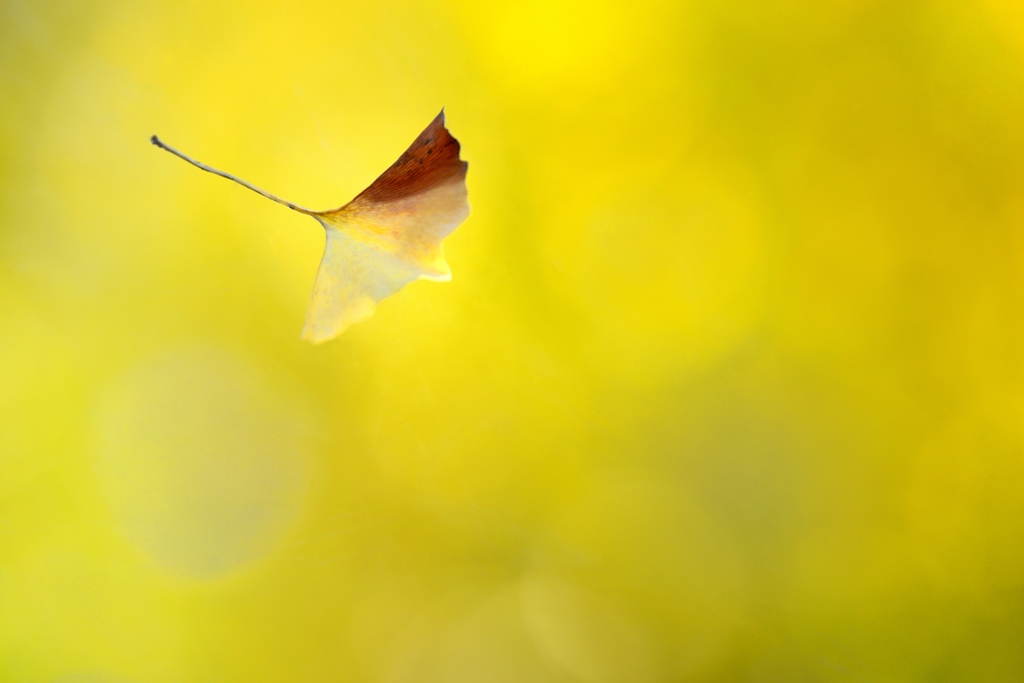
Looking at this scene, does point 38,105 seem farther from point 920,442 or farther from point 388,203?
point 920,442

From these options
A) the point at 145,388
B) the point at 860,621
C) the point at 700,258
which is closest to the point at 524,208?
the point at 700,258

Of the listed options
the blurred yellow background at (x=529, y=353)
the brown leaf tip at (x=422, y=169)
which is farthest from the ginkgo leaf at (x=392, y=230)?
the blurred yellow background at (x=529, y=353)

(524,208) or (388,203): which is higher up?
(524,208)

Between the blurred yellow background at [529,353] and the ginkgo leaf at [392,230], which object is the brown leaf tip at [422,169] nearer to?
the ginkgo leaf at [392,230]

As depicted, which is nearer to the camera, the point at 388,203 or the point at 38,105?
the point at 388,203

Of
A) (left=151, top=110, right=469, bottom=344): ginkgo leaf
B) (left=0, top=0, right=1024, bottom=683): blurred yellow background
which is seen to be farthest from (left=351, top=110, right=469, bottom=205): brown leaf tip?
(left=0, top=0, right=1024, bottom=683): blurred yellow background

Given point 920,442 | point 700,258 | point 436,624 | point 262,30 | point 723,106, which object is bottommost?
point 920,442

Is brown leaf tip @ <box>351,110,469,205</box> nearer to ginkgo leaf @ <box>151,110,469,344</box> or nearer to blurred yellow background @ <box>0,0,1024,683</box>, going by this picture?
ginkgo leaf @ <box>151,110,469,344</box>
